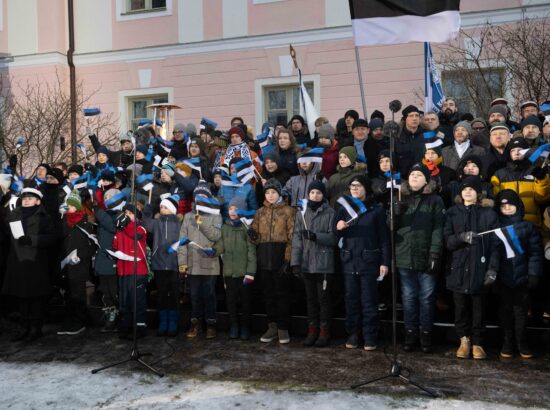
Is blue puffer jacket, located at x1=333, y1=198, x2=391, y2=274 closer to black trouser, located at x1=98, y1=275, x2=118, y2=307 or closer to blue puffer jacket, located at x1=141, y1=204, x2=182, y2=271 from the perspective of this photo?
blue puffer jacket, located at x1=141, y1=204, x2=182, y2=271

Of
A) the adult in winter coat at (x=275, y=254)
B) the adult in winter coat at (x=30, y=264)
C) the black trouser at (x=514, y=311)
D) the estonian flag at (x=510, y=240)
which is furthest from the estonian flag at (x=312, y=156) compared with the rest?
the adult in winter coat at (x=30, y=264)

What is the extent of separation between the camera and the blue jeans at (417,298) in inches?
227

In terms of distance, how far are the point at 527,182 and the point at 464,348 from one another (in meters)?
1.70

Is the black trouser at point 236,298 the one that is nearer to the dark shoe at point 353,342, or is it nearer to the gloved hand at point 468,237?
the dark shoe at point 353,342

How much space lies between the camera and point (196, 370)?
548cm

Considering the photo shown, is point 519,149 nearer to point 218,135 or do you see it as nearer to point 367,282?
point 367,282

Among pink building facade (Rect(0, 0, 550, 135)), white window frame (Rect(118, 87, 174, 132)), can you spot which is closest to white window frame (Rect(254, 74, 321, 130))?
pink building facade (Rect(0, 0, 550, 135))

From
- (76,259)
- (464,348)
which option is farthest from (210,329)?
(464,348)

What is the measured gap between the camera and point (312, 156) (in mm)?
6879

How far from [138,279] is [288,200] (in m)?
1.86

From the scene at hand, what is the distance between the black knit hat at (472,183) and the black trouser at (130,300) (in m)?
3.50

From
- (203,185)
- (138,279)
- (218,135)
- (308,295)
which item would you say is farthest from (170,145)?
(308,295)

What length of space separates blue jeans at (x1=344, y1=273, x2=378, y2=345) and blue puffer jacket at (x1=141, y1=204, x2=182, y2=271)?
196 cm

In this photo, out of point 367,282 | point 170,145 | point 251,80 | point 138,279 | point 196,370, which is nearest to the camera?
point 196,370
